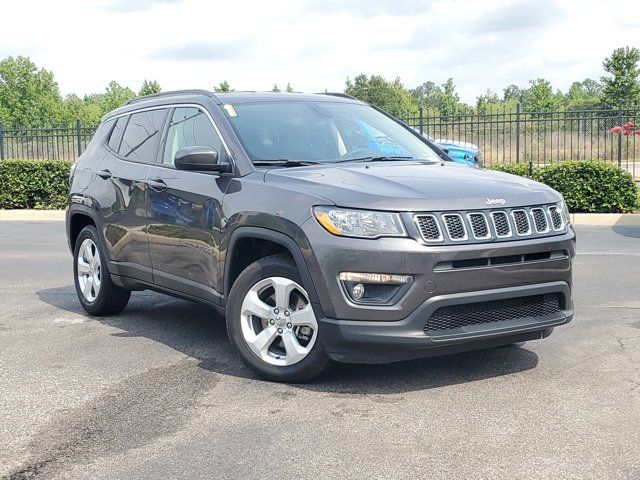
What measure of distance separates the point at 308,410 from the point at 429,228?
3.83 feet

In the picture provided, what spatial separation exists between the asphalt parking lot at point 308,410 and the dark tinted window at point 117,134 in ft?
4.93

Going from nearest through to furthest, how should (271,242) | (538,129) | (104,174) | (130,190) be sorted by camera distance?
(271,242) → (130,190) → (104,174) → (538,129)

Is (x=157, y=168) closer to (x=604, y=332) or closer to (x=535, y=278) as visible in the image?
(x=535, y=278)

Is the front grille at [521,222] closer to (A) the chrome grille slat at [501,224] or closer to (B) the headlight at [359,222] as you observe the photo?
(A) the chrome grille slat at [501,224]

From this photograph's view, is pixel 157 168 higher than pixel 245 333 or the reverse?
higher

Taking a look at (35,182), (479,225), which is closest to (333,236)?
(479,225)

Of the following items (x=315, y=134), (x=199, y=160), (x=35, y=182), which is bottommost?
(x=35, y=182)

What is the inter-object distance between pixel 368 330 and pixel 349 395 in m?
0.47

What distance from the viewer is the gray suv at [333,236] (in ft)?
15.5

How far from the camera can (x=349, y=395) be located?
4969mm

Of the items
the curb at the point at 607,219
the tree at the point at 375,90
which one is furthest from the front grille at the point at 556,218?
the tree at the point at 375,90

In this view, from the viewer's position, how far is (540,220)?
5.11 metres

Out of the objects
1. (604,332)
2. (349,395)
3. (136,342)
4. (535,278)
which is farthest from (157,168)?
(604,332)

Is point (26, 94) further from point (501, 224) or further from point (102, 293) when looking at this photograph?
point (501, 224)
